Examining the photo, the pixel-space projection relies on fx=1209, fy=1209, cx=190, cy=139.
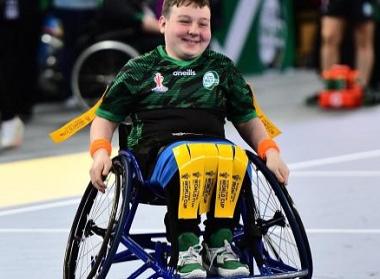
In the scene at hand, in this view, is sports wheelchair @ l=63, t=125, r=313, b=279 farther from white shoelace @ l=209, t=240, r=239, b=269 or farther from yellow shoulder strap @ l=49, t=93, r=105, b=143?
yellow shoulder strap @ l=49, t=93, r=105, b=143

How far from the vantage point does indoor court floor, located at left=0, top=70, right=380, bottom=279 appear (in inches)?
224

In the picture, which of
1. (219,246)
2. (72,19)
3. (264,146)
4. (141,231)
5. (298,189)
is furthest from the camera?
(72,19)

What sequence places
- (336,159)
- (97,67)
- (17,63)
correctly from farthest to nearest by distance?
(97,67)
(17,63)
(336,159)

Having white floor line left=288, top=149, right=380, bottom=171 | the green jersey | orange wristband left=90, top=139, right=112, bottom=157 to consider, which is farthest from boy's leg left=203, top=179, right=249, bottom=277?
white floor line left=288, top=149, right=380, bottom=171

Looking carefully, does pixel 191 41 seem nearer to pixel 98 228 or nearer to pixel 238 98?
pixel 238 98

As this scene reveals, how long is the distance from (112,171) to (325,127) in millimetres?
5735

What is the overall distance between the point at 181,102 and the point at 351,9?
7119 millimetres

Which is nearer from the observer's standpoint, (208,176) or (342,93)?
(208,176)

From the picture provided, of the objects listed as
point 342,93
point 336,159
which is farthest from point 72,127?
point 342,93

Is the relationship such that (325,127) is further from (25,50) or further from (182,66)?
(182,66)

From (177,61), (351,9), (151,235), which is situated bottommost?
(351,9)

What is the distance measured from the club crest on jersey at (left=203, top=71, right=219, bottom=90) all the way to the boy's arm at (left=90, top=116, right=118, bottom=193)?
40cm

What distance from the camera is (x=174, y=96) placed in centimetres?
451

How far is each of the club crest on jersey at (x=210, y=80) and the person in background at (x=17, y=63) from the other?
4.68m
